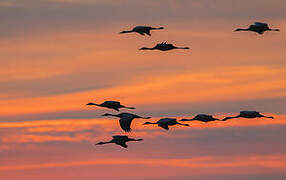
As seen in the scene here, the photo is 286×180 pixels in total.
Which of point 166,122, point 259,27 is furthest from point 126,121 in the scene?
point 259,27

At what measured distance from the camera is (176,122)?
83.5 m

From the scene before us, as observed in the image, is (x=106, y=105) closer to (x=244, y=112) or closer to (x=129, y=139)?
(x=129, y=139)

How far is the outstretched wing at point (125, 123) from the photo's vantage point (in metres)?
81.2

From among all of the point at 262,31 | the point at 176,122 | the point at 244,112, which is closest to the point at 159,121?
the point at 176,122

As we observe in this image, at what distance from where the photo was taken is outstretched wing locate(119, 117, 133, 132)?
266 ft

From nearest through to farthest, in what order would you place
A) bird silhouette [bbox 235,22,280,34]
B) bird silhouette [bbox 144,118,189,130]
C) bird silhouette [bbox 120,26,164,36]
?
bird silhouette [bbox 235,22,280,34] < bird silhouette [bbox 144,118,189,130] < bird silhouette [bbox 120,26,164,36]

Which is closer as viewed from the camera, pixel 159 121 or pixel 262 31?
pixel 262 31

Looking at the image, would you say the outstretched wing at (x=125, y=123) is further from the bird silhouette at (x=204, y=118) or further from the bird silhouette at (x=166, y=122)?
the bird silhouette at (x=204, y=118)

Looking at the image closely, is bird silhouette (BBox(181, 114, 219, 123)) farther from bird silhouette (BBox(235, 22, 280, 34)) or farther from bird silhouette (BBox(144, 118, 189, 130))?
bird silhouette (BBox(235, 22, 280, 34))

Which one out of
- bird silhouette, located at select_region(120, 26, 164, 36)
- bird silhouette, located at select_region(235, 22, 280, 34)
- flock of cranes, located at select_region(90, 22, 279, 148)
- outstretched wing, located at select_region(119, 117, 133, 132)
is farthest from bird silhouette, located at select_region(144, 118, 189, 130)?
bird silhouette, located at select_region(235, 22, 280, 34)

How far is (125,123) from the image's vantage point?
8169cm

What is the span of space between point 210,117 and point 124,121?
8816 mm

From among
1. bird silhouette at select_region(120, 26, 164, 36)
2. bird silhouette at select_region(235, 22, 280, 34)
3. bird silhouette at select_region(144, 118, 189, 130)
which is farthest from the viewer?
bird silhouette at select_region(120, 26, 164, 36)

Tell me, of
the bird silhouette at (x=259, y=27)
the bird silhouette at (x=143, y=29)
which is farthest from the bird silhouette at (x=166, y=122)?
the bird silhouette at (x=259, y=27)
